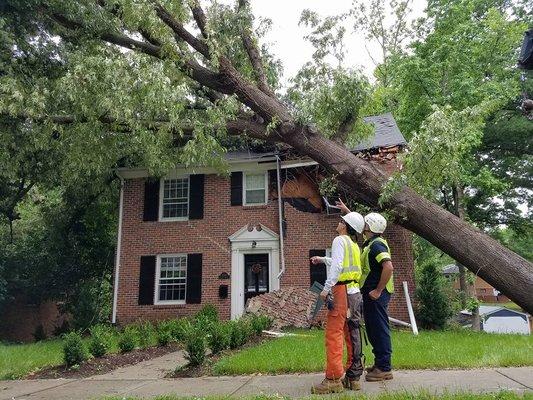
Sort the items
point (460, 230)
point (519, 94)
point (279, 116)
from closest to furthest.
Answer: point (460, 230), point (279, 116), point (519, 94)

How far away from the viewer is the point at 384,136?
15.1 m

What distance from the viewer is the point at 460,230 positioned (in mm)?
5426

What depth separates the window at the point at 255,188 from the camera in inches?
605

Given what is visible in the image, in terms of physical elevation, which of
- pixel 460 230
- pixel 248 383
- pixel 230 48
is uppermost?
pixel 230 48

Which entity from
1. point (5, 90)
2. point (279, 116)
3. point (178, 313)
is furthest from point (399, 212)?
point (178, 313)

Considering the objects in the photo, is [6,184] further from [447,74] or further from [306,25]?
[447,74]

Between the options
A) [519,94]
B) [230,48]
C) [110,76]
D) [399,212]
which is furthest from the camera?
[519,94]

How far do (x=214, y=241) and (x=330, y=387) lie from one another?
10721mm

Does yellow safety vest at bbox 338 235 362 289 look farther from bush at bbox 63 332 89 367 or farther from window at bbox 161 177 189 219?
window at bbox 161 177 189 219

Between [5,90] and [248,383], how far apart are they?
7359mm

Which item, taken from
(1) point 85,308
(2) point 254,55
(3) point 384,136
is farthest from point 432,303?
(1) point 85,308

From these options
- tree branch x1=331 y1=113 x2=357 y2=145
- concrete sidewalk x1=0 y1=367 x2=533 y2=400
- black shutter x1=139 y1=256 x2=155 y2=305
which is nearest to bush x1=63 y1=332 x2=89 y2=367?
concrete sidewalk x1=0 y1=367 x2=533 y2=400

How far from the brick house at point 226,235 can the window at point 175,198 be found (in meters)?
0.03

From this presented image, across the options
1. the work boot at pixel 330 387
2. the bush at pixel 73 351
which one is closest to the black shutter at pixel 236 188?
the bush at pixel 73 351
